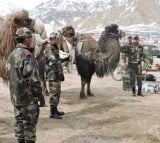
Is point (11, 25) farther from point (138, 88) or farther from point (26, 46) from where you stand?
point (138, 88)

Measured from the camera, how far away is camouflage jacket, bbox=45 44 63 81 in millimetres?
9148

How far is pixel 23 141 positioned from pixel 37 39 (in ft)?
15.4

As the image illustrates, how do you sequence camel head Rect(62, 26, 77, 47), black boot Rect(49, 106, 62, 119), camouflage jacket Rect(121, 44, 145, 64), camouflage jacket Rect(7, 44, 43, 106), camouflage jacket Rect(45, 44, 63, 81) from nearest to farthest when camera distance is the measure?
camouflage jacket Rect(7, 44, 43, 106), camouflage jacket Rect(45, 44, 63, 81), black boot Rect(49, 106, 62, 119), camel head Rect(62, 26, 77, 47), camouflage jacket Rect(121, 44, 145, 64)

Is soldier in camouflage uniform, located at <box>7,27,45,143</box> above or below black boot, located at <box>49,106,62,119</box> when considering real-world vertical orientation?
above

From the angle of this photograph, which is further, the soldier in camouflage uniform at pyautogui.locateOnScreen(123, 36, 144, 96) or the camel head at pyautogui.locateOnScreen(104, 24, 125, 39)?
the soldier in camouflage uniform at pyautogui.locateOnScreen(123, 36, 144, 96)

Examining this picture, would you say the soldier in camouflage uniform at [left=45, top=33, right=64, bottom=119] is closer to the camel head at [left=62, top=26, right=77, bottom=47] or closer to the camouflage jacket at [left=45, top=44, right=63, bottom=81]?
the camouflage jacket at [left=45, top=44, right=63, bottom=81]

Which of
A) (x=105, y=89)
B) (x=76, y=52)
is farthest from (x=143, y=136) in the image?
(x=105, y=89)

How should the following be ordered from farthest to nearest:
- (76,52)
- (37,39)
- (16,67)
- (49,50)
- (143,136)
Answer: (76,52) → (37,39) → (49,50) → (143,136) → (16,67)

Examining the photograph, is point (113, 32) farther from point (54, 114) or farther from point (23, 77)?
point (23, 77)

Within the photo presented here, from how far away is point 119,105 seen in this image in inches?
441

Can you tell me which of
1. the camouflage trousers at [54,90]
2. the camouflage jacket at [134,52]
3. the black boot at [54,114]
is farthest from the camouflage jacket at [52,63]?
the camouflage jacket at [134,52]

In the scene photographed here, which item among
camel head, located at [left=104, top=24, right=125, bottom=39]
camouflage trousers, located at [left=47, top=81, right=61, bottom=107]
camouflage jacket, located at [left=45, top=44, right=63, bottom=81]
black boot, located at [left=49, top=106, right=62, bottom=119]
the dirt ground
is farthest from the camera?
camel head, located at [left=104, top=24, right=125, bottom=39]

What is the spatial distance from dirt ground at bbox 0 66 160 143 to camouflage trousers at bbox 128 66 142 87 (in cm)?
41

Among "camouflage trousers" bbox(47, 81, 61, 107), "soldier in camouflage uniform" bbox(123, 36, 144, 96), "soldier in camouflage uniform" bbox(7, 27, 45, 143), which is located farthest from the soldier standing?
"soldier in camouflage uniform" bbox(7, 27, 45, 143)
